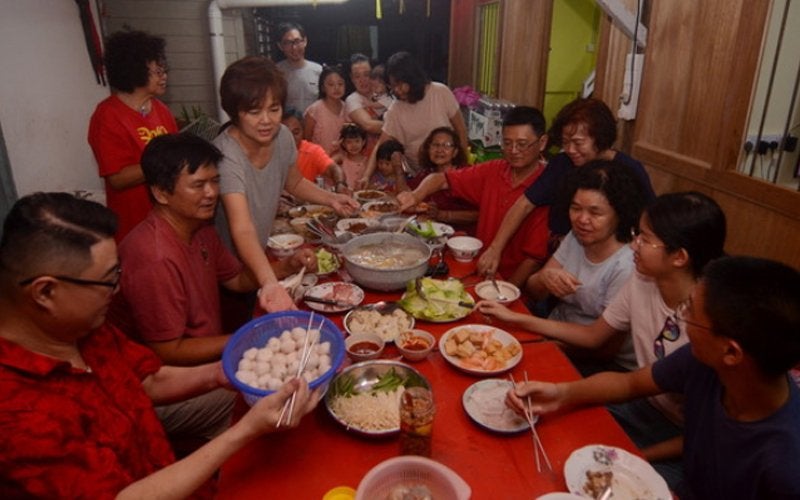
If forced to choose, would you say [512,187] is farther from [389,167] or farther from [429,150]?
[389,167]

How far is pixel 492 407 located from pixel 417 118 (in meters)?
3.77

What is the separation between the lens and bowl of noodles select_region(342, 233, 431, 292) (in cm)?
240

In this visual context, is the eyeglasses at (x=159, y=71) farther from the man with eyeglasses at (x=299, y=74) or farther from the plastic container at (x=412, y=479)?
the plastic container at (x=412, y=479)

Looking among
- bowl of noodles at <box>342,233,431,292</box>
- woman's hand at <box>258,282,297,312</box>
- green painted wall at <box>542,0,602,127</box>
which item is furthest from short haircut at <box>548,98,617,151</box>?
green painted wall at <box>542,0,602,127</box>

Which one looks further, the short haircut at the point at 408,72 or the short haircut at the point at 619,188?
the short haircut at the point at 408,72

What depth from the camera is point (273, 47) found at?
32.9 ft

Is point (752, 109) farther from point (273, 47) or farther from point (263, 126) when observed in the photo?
point (273, 47)

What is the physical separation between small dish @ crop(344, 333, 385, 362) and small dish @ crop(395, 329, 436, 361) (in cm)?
9

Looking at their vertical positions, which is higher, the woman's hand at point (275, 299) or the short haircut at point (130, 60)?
the short haircut at point (130, 60)

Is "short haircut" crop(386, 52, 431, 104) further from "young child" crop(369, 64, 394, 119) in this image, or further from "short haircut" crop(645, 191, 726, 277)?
"short haircut" crop(645, 191, 726, 277)

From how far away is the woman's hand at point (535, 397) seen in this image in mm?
1606

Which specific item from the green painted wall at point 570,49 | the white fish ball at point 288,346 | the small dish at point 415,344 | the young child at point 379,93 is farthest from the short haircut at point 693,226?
the green painted wall at point 570,49

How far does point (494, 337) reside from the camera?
2090 mm

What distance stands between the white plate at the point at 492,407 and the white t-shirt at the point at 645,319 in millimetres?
751
